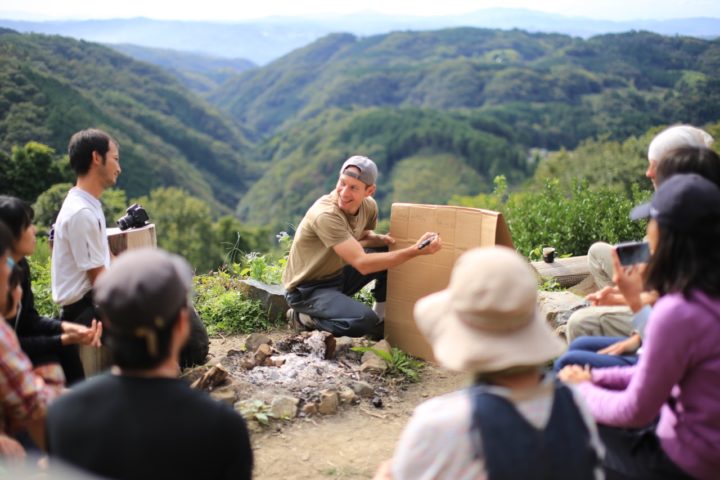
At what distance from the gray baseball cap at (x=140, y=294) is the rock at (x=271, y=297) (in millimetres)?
3274

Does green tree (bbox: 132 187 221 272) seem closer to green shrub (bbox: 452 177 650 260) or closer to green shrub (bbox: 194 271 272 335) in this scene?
green shrub (bbox: 452 177 650 260)

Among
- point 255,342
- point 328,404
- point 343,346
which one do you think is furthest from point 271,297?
point 328,404

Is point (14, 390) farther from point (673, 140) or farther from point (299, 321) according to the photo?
point (673, 140)

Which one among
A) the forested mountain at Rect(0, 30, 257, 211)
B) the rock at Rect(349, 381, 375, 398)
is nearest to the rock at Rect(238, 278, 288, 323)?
the rock at Rect(349, 381, 375, 398)

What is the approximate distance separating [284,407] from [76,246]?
1.29 m

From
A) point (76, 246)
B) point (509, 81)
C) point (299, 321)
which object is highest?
point (509, 81)

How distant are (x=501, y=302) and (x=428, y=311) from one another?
24 centimetres

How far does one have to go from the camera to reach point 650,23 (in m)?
49.7

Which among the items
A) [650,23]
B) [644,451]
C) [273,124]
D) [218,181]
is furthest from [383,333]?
[273,124]

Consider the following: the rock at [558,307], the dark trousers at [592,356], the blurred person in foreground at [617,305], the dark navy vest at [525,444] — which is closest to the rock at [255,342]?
the rock at [558,307]

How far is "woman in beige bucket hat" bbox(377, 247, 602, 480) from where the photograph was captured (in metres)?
1.47

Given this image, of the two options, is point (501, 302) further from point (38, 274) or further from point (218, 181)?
point (218, 181)

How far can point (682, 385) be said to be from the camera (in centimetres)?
189

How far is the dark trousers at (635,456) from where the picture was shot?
199 centimetres
